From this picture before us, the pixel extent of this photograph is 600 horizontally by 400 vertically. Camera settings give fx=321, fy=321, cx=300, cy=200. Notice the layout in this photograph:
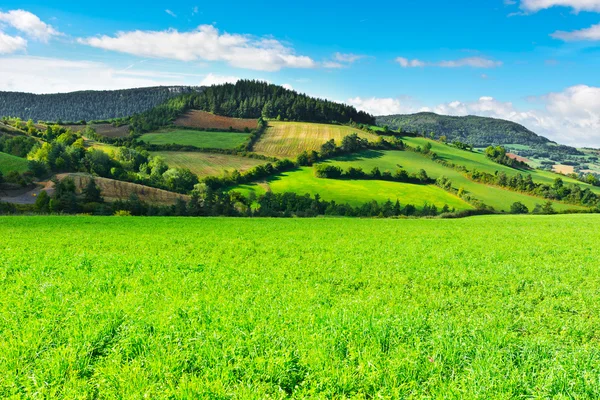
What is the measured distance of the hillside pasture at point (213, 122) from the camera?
169125 millimetres

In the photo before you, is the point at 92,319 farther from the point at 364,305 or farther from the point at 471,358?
the point at 471,358

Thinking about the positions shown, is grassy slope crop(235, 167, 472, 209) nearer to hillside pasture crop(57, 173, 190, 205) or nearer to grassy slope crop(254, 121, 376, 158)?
hillside pasture crop(57, 173, 190, 205)

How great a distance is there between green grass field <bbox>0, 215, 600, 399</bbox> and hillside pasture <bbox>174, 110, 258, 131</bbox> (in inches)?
6228

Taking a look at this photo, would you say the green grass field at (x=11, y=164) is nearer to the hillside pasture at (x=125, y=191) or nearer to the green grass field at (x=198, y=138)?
the hillside pasture at (x=125, y=191)

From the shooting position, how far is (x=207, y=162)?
115 metres

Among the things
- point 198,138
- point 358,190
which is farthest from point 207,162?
point 358,190

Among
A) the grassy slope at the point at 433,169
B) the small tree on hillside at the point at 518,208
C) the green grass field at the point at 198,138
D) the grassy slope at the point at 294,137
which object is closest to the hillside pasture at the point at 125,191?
the green grass field at the point at 198,138

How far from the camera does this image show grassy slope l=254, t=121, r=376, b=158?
438ft

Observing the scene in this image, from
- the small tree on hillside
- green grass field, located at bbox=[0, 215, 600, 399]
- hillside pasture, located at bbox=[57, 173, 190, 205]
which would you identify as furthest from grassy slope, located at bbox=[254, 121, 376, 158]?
green grass field, located at bbox=[0, 215, 600, 399]

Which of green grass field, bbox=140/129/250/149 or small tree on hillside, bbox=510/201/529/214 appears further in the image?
green grass field, bbox=140/129/250/149

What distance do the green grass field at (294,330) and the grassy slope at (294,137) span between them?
11682 cm

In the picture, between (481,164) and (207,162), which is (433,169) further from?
(207,162)

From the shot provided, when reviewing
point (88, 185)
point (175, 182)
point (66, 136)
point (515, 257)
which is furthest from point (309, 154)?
point (515, 257)

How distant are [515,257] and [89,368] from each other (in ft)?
64.3
